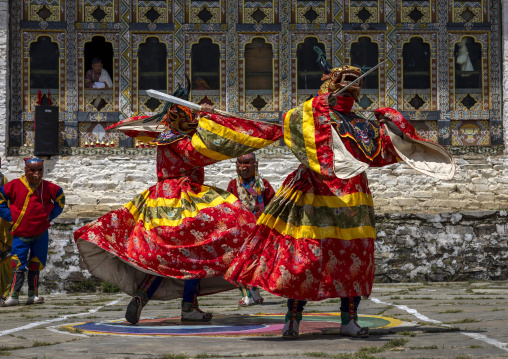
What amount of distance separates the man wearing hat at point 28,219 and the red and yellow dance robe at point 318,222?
4.86m

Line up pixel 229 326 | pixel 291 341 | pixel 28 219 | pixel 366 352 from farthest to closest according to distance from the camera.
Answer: pixel 28 219
pixel 229 326
pixel 291 341
pixel 366 352

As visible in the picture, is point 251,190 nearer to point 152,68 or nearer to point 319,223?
point 319,223

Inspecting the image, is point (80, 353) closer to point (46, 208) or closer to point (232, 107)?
point (46, 208)

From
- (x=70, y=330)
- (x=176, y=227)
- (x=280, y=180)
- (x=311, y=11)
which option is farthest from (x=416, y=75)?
(x=70, y=330)

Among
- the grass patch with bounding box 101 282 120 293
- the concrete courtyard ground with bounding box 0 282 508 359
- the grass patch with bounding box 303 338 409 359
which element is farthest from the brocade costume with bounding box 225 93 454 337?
the grass patch with bounding box 101 282 120 293

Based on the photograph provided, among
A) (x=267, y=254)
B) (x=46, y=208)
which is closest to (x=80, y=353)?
(x=267, y=254)

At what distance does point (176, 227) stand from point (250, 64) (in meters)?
9.27

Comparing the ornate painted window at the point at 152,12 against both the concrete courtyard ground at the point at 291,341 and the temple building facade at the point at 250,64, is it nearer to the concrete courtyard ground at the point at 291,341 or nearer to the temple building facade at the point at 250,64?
the temple building facade at the point at 250,64

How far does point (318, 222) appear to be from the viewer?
6203mm

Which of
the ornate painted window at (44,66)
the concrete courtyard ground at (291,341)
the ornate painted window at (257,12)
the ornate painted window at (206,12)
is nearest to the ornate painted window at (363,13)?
the ornate painted window at (257,12)

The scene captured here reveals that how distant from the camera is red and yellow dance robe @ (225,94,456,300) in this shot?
6094mm

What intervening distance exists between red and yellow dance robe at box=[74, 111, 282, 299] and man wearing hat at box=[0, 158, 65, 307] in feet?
10.5

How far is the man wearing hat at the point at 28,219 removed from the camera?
34.7ft

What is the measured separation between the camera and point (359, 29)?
16.4 metres
